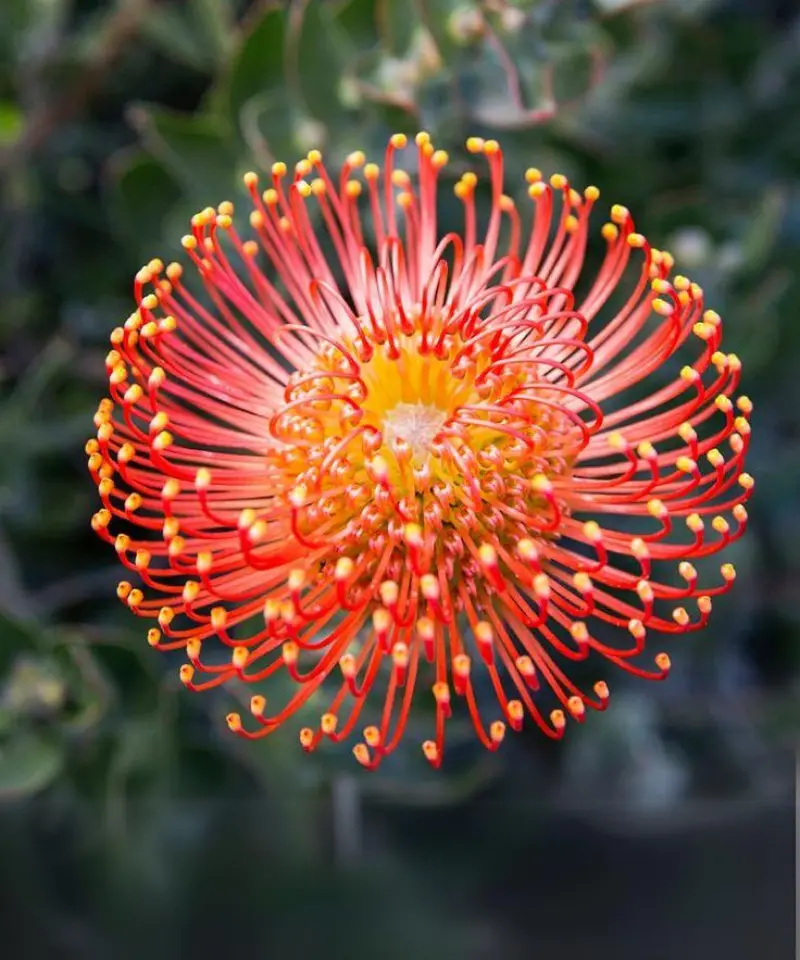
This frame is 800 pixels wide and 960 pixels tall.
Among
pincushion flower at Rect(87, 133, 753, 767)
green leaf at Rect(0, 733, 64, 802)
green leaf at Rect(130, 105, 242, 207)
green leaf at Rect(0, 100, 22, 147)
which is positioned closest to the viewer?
pincushion flower at Rect(87, 133, 753, 767)

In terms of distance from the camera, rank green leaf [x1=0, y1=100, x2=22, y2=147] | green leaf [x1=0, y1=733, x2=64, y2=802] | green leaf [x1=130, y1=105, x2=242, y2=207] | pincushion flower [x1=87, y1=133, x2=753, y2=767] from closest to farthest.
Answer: pincushion flower [x1=87, y1=133, x2=753, y2=767] → green leaf [x1=0, y1=733, x2=64, y2=802] → green leaf [x1=130, y1=105, x2=242, y2=207] → green leaf [x1=0, y1=100, x2=22, y2=147]

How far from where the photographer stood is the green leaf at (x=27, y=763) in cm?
102

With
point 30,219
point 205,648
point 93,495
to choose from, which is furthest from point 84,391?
point 205,648

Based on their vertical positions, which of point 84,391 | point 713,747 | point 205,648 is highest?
point 84,391

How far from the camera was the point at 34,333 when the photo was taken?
1405 mm

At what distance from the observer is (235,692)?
1080 mm

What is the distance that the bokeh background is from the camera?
111 centimetres

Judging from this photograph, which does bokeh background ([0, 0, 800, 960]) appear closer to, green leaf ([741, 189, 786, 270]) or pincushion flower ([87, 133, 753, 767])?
green leaf ([741, 189, 786, 270])

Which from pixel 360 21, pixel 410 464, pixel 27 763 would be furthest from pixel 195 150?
pixel 27 763

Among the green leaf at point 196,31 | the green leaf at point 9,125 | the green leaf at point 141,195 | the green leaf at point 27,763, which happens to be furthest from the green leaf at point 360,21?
the green leaf at point 27,763

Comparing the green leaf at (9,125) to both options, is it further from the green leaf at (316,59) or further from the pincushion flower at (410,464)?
the pincushion flower at (410,464)

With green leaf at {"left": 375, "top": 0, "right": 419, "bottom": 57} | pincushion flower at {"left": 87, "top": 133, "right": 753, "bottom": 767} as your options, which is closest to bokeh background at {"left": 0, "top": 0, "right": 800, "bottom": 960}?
green leaf at {"left": 375, "top": 0, "right": 419, "bottom": 57}

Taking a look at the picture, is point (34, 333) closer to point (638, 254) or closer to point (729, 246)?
point (638, 254)

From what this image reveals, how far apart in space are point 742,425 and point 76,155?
1009 mm
